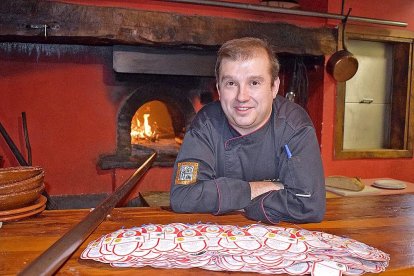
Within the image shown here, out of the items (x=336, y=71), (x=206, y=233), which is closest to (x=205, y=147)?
(x=206, y=233)

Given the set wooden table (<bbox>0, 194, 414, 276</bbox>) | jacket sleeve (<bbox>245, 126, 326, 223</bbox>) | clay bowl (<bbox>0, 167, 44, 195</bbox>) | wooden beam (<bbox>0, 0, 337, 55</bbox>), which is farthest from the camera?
wooden beam (<bbox>0, 0, 337, 55</bbox>)

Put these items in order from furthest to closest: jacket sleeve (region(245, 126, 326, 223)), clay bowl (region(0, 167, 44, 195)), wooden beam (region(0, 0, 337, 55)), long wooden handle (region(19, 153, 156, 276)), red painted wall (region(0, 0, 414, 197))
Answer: red painted wall (region(0, 0, 414, 197))
wooden beam (region(0, 0, 337, 55))
jacket sleeve (region(245, 126, 326, 223))
clay bowl (region(0, 167, 44, 195))
long wooden handle (region(19, 153, 156, 276))

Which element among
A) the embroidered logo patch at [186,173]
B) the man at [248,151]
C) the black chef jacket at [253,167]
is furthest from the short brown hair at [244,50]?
the embroidered logo patch at [186,173]

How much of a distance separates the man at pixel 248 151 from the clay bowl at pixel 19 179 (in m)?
0.52

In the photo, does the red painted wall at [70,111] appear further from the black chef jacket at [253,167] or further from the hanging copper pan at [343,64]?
the black chef jacket at [253,167]

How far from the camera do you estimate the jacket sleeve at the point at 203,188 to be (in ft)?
4.83

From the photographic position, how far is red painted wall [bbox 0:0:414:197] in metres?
3.38

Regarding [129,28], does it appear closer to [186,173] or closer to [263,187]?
[186,173]

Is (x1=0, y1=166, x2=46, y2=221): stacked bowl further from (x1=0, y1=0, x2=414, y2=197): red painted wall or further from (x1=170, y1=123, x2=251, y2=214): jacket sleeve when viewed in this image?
(x1=0, y1=0, x2=414, y2=197): red painted wall

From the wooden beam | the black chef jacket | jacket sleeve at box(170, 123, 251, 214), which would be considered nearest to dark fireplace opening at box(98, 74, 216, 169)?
the wooden beam

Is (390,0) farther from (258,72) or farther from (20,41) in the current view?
(20,41)

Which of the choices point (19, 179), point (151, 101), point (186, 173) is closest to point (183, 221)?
point (186, 173)

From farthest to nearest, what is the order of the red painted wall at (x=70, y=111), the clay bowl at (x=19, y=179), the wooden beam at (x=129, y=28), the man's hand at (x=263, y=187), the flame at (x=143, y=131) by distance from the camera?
the flame at (x=143, y=131) < the red painted wall at (x=70, y=111) < the wooden beam at (x=129, y=28) < the man's hand at (x=263, y=187) < the clay bowl at (x=19, y=179)

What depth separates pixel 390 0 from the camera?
13.2 ft
